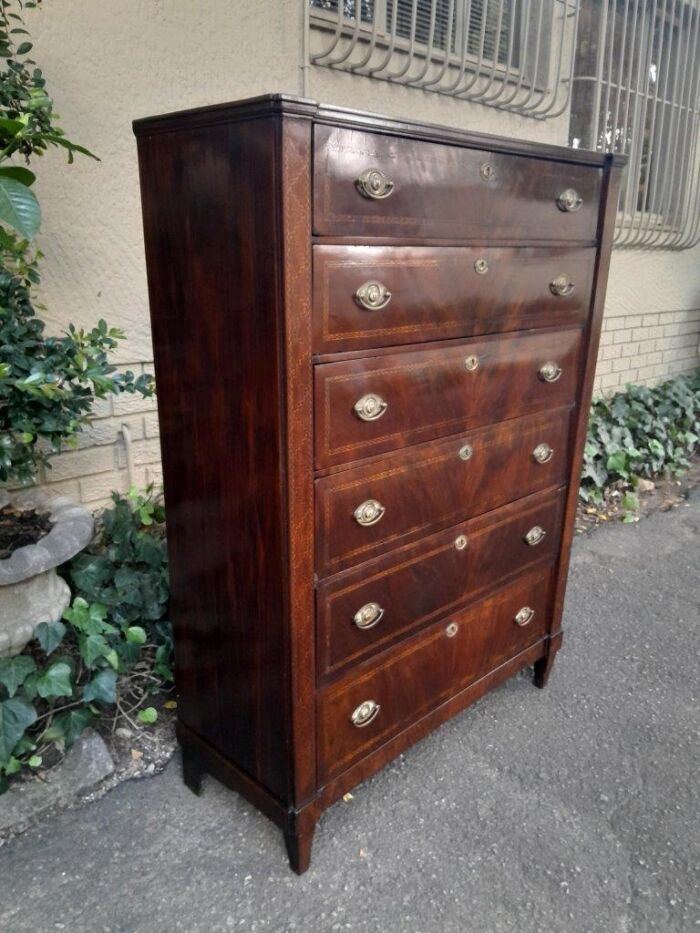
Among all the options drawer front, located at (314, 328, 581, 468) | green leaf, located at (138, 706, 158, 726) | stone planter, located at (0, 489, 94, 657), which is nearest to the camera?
drawer front, located at (314, 328, 581, 468)

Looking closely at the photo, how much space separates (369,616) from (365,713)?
253 millimetres

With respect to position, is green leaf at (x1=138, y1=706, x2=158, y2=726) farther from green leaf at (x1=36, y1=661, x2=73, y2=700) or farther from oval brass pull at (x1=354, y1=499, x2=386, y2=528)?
oval brass pull at (x1=354, y1=499, x2=386, y2=528)

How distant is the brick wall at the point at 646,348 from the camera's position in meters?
4.36

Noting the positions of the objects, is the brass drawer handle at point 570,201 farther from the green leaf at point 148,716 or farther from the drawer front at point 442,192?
the green leaf at point 148,716

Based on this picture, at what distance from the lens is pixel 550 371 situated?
185cm

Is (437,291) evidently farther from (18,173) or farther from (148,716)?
(148,716)

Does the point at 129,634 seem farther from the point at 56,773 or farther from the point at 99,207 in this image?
the point at 99,207

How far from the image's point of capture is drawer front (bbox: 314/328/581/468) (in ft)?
4.45

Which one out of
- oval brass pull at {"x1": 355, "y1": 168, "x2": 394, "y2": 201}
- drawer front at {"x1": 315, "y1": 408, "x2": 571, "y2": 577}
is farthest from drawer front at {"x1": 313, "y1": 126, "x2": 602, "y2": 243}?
drawer front at {"x1": 315, "y1": 408, "x2": 571, "y2": 577}

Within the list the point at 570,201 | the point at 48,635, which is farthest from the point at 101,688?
the point at 570,201

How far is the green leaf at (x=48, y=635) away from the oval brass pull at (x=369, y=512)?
0.87m

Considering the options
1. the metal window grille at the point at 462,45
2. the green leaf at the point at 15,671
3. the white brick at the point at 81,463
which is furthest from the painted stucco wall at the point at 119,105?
the green leaf at the point at 15,671

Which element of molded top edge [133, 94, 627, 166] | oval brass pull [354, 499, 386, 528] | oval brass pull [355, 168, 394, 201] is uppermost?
molded top edge [133, 94, 627, 166]

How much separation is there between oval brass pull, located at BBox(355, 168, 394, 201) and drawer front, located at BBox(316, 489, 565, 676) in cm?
74
